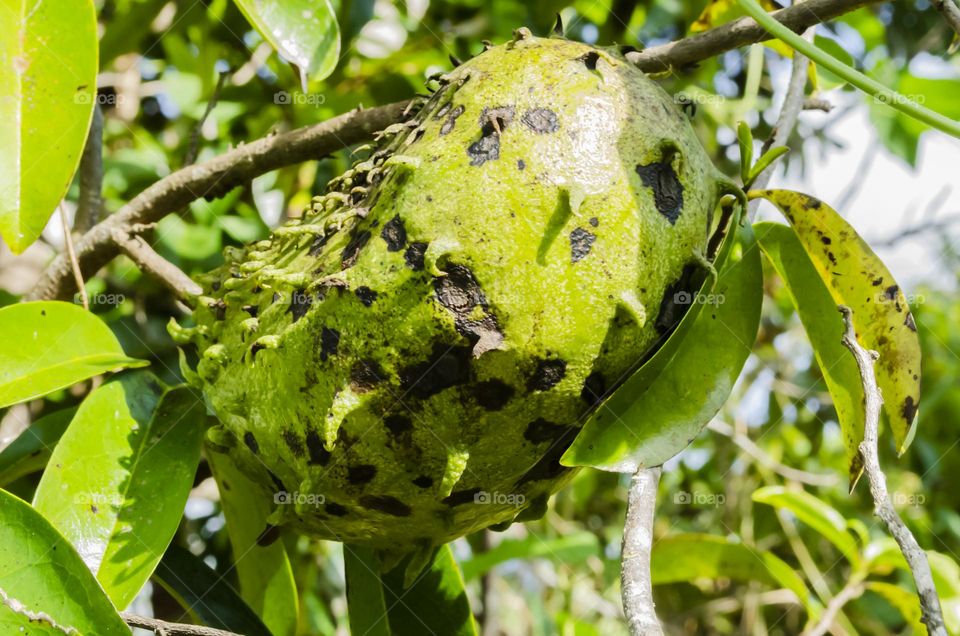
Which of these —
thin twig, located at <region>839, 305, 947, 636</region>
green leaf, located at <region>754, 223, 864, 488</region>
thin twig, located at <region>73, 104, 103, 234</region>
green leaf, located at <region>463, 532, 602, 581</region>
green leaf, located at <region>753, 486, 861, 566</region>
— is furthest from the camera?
green leaf, located at <region>463, 532, 602, 581</region>

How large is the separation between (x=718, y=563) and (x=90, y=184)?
5.58 feet

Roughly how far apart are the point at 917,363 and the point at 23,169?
1.22m

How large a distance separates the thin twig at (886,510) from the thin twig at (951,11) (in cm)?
36

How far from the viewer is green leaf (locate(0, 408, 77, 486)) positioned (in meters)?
1.59

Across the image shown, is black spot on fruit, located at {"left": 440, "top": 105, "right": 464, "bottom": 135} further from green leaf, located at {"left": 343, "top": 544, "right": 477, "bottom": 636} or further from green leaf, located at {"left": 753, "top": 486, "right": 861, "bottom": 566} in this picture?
green leaf, located at {"left": 753, "top": 486, "right": 861, "bottom": 566}

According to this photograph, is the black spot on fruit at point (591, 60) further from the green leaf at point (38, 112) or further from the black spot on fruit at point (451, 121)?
the green leaf at point (38, 112)

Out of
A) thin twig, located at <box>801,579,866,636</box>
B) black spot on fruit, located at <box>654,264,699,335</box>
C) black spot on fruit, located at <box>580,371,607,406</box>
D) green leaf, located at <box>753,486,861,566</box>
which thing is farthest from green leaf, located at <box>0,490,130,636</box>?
green leaf, located at <box>753,486,861,566</box>

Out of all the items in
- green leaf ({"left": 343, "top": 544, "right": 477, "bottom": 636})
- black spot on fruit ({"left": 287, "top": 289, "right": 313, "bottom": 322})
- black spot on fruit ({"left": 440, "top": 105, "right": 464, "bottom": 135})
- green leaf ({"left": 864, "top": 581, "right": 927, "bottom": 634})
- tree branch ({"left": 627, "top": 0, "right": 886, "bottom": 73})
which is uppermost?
black spot on fruit ({"left": 440, "top": 105, "right": 464, "bottom": 135})

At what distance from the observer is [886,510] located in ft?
2.97

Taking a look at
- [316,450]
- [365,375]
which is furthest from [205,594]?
[365,375]

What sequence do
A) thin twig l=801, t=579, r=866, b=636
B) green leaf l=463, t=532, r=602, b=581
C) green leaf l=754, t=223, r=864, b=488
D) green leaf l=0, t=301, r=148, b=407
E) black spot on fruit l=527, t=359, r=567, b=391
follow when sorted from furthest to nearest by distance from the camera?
1. green leaf l=463, t=532, r=602, b=581
2. thin twig l=801, t=579, r=866, b=636
3. green leaf l=0, t=301, r=148, b=407
4. green leaf l=754, t=223, r=864, b=488
5. black spot on fruit l=527, t=359, r=567, b=391

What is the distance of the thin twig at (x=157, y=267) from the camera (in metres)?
1.46

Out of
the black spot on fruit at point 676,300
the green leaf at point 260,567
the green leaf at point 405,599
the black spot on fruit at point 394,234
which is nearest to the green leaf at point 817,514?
the green leaf at point 405,599

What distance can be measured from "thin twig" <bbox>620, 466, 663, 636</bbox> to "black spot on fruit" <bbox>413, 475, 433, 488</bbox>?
0.23 m
